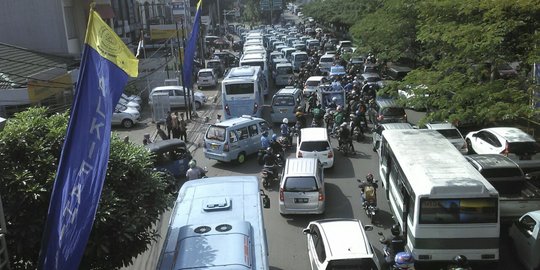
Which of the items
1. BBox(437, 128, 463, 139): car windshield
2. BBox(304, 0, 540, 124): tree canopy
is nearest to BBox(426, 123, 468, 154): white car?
BBox(437, 128, 463, 139): car windshield

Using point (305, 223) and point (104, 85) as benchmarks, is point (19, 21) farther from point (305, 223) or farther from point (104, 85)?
point (104, 85)

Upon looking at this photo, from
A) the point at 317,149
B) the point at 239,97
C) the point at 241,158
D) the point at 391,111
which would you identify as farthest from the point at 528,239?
the point at 239,97

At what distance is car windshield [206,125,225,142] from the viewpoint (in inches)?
795

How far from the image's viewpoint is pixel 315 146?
61.5 ft

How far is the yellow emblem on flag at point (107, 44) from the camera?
21.3ft

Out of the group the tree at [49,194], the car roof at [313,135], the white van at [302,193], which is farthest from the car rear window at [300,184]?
the tree at [49,194]

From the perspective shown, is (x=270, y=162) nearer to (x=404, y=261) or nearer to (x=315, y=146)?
(x=315, y=146)

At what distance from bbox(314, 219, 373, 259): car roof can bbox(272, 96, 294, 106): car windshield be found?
15044 millimetres

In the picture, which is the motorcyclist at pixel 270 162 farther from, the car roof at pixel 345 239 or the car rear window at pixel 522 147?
the car rear window at pixel 522 147

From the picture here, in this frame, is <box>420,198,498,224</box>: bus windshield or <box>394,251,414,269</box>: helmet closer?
<box>394,251,414,269</box>: helmet

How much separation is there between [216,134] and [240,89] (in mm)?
5825

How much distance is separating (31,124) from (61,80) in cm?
1477

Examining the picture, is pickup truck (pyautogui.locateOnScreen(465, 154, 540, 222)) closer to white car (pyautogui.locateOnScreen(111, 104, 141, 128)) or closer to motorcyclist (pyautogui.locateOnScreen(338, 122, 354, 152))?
motorcyclist (pyautogui.locateOnScreen(338, 122, 354, 152))

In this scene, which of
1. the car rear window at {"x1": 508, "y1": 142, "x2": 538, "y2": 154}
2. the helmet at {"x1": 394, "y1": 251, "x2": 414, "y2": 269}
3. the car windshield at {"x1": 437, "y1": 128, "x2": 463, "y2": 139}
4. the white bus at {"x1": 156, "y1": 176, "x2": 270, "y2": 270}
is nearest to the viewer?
the white bus at {"x1": 156, "y1": 176, "x2": 270, "y2": 270}
